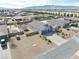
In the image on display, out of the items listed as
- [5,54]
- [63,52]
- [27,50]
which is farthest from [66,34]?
[63,52]

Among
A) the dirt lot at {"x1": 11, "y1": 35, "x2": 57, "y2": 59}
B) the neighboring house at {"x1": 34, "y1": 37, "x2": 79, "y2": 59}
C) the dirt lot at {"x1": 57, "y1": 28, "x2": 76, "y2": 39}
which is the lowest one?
the dirt lot at {"x1": 57, "y1": 28, "x2": 76, "y2": 39}

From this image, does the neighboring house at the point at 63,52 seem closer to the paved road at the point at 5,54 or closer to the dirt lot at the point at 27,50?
the dirt lot at the point at 27,50

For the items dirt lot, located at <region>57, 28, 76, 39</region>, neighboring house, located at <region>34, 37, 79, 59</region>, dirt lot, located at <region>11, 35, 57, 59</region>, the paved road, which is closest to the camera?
neighboring house, located at <region>34, 37, 79, 59</region>

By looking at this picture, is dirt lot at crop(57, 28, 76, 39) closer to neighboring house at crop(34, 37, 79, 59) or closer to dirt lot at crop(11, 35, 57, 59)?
dirt lot at crop(11, 35, 57, 59)

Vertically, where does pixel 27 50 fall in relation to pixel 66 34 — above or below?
above

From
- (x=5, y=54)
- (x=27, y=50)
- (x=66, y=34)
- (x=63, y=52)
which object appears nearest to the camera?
(x=63, y=52)

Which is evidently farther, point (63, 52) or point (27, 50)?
point (27, 50)

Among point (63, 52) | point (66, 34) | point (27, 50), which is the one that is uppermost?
point (63, 52)

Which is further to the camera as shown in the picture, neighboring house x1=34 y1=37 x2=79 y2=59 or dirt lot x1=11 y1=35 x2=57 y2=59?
dirt lot x1=11 y1=35 x2=57 y2=59

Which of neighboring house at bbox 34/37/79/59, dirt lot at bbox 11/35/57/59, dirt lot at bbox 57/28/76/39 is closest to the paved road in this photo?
dirt lot at bbox 11/35/57/59

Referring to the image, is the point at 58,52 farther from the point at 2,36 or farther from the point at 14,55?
the point at 2,36

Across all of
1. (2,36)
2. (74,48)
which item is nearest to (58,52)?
(74,48)

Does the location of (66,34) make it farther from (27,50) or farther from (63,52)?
(63,52)
